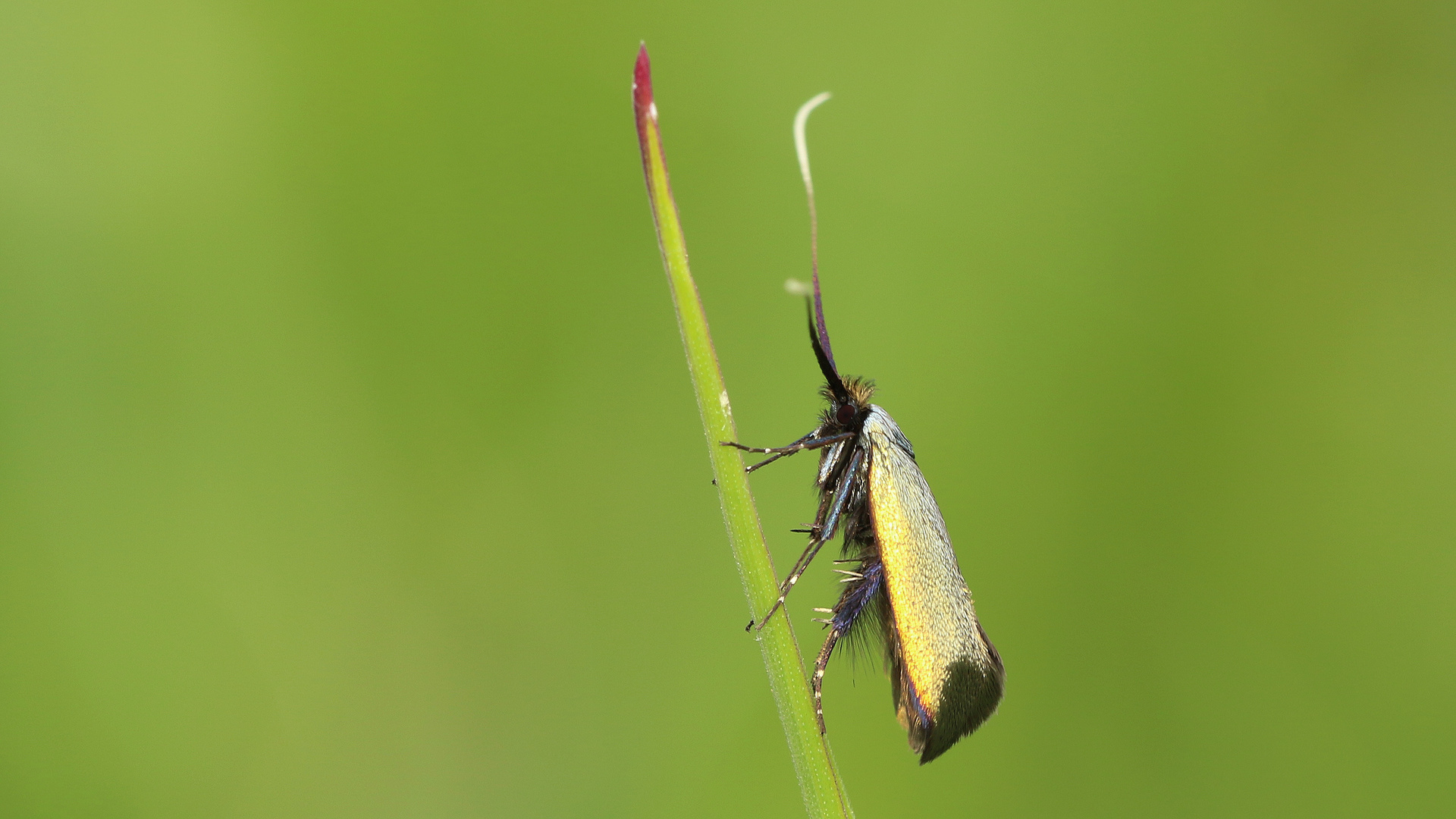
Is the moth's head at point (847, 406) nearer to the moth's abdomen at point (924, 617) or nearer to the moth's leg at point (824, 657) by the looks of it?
the moth's abdomen at point (924, 617)

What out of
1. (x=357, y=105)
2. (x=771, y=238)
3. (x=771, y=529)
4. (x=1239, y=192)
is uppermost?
(x=357, y=105)

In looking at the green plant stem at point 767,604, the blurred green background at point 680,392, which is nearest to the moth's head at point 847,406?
the green plant stem at point 767,604

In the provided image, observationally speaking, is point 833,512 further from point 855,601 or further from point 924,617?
point 924,617

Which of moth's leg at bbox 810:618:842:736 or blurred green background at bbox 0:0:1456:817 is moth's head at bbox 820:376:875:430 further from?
blurred green background at bbox 0:0:1456:817

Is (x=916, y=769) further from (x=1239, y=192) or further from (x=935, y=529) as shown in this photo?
(x=1239, y=192)

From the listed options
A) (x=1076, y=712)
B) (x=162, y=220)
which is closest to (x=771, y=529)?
(x=1076, y=712)

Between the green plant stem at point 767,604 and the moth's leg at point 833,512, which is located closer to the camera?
the green plant stem at point 767,604
